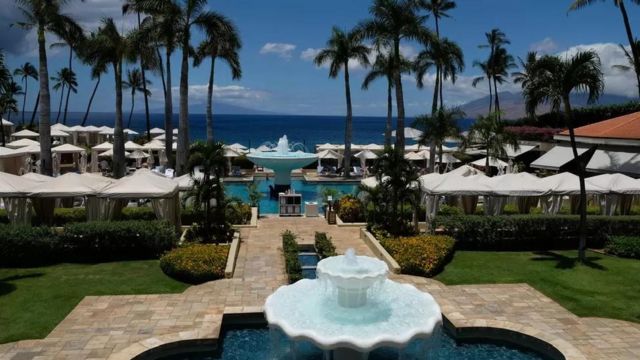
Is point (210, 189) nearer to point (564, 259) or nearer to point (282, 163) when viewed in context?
point (564, 259)

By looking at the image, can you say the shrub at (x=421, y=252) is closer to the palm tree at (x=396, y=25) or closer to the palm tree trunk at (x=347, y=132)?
the palm tree at (x=396, y=25)

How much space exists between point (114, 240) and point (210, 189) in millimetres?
3756

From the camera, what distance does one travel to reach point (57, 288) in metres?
14.3

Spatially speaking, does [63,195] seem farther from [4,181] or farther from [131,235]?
[131,235]

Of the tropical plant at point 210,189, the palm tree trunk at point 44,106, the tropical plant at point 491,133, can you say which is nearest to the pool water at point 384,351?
the tropical plant at point 210,189

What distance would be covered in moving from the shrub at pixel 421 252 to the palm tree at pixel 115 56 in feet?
68.1

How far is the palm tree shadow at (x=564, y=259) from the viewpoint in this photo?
55.2 ft

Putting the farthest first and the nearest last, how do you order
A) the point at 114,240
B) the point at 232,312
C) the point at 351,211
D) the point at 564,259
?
the point at 351,211 < the point at 564,259 < the point at 114,240 < the point at 232,312

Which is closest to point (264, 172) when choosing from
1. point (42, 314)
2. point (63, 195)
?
point (63, 195)

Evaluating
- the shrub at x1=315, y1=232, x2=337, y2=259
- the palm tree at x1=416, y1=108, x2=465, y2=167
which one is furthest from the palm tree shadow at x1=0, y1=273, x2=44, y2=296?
the palm tree at x1=416, y1=108, x2=465, y2=167

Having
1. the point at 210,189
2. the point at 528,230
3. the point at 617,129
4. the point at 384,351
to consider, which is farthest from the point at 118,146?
the point at 617,129

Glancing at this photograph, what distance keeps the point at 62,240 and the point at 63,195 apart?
2882mm

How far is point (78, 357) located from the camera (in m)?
10.1

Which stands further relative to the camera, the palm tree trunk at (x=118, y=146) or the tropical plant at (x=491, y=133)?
the palm tree trunk at (x=118, y=146)
